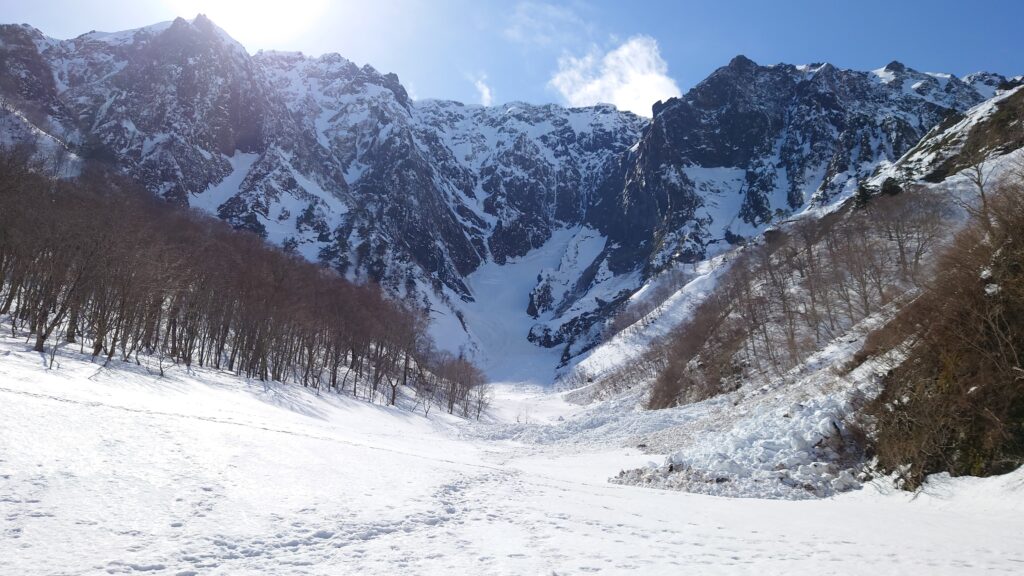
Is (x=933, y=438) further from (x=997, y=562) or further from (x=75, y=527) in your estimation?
(x=75, y=527)

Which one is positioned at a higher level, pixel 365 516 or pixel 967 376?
pixel 967 376

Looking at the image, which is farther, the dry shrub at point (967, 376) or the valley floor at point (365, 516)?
the dry shrub at point (967, 376)

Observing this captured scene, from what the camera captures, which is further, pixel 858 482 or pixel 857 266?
pixel 857 266

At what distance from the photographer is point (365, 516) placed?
921cm

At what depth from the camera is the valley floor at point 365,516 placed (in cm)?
697

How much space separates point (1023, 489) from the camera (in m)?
10.5

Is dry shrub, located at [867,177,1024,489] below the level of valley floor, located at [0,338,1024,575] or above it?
above

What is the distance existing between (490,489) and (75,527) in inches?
346

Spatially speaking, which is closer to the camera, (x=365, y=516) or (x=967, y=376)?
(x=365, y=516)

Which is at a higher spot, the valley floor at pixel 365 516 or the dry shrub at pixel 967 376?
the dry shrub at pixel 967 376

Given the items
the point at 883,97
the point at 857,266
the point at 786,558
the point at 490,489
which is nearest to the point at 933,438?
the point at 786,558

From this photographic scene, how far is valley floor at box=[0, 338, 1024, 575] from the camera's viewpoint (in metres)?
6.97

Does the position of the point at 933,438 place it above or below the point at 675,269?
below

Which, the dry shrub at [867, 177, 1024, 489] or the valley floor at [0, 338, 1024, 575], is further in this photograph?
the dry shrub at [867, 177, 1024, 489]
